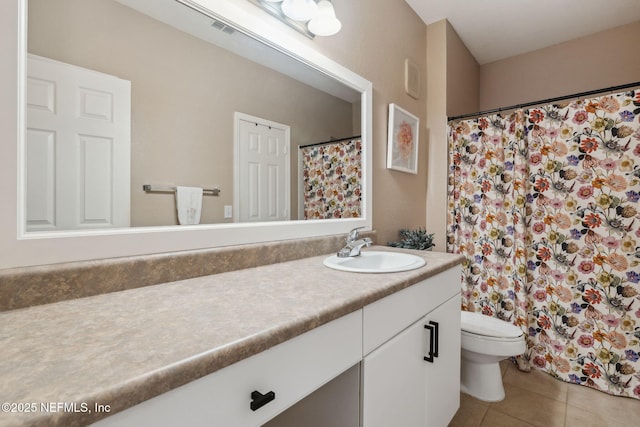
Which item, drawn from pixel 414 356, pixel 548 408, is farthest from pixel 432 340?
pixel 548 408

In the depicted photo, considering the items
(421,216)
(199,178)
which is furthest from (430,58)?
(199,178)

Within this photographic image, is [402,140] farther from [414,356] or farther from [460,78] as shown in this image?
[414,356]

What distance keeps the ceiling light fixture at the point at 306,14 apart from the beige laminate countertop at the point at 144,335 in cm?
106

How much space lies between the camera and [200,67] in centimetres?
103

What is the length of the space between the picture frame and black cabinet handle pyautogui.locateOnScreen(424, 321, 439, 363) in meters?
1.07

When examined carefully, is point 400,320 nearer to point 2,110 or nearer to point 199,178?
point 199,178

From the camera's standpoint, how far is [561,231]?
1918 mm

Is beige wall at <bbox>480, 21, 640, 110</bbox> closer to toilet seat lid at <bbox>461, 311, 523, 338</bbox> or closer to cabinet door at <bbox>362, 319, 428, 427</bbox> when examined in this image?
toilet seat lid at <bbox>461, 311, 523, 338</bbox>

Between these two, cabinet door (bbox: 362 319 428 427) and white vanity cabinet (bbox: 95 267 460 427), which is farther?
cabinet door (bbox: 362 319 428 427)

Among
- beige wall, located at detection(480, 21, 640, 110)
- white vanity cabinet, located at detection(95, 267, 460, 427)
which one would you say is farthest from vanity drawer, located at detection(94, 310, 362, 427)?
beige wall, located at detection(480, 21, 640, 110)

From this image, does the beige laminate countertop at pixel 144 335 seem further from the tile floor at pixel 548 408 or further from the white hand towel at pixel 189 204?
the tile floor at pixel 548 408

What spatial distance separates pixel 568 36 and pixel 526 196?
168cm

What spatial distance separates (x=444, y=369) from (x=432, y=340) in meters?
0.24

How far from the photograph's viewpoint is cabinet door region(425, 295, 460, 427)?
1192 millimetres
